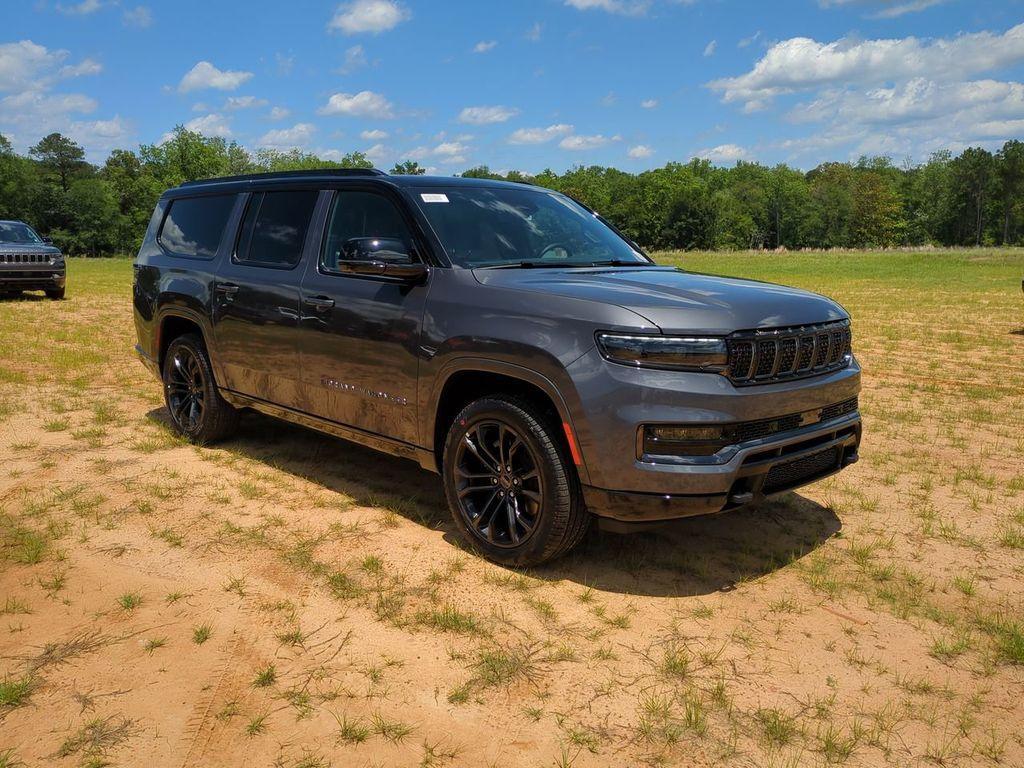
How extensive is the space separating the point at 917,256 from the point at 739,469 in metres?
51.3

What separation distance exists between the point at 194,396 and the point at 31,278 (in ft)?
47.6

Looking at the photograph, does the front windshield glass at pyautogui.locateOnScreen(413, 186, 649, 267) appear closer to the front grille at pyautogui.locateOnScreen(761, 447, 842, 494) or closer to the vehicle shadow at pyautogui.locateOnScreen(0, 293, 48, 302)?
the front grille at pyautogui.locateOnScreen(761, 447, 842, 494)

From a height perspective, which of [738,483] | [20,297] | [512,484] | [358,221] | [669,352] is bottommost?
[512,484]

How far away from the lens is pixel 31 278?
1825cm

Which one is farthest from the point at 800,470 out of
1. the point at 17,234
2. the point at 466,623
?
the point at 17,234

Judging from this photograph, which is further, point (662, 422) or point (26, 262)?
point (26, 262)

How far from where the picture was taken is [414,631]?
3.54m

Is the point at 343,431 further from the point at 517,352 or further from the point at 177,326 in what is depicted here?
the point at 177,326

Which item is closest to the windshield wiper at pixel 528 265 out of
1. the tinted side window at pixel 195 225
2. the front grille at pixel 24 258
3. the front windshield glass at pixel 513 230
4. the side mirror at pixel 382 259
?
the front windshield glass at pixel 513 230

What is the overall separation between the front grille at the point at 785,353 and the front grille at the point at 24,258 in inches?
735

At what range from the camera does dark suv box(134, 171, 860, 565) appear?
3.58 metres

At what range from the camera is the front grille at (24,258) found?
17781 mm

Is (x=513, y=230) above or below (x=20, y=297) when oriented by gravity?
above

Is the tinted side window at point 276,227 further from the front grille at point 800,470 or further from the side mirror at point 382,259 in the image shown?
the front grille at point 800,470
